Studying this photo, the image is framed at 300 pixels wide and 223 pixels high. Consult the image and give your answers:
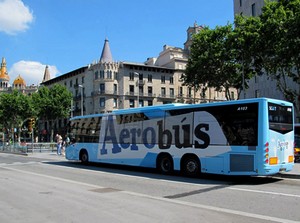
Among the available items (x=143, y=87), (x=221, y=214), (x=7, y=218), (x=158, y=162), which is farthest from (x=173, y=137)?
(x=143, y=87)

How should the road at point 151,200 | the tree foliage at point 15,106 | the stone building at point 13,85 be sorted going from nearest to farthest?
the road at point 151,200, the tree foliage at point 15,106, the stone building at point 13,85

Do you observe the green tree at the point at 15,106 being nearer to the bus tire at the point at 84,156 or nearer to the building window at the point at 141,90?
the building window at the point at 141,90

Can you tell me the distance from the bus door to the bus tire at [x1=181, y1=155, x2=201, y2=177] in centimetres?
300

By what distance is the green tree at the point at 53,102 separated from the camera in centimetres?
7256

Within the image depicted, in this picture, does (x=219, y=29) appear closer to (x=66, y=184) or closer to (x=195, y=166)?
(x=195, y=166)

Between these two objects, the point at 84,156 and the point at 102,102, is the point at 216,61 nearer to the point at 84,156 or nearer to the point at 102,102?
Answer: the point at 84,156

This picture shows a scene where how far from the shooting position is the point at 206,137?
13.4 meters

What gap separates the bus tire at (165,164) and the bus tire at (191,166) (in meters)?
0.64

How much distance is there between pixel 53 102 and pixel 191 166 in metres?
62.8

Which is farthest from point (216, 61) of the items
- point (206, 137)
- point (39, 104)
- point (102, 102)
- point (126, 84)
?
point (39, 104)

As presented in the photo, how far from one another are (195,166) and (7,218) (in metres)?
8.34

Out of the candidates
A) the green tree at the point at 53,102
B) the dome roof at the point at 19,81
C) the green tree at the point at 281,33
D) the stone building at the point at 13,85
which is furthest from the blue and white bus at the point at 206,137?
the dome roof at the point at 19,81

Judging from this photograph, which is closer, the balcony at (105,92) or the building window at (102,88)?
the balcony at (105,92)

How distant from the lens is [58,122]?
279ft
